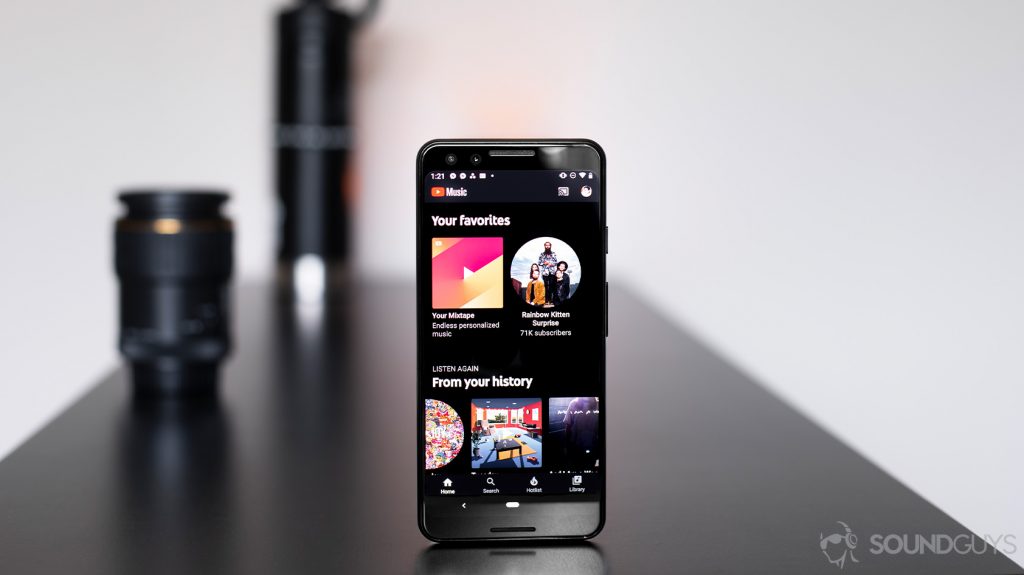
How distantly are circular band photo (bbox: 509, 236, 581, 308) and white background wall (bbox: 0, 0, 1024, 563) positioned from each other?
4.24 ft

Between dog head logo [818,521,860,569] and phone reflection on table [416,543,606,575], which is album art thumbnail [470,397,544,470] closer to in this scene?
phone reflection on table [416,543,606,575]

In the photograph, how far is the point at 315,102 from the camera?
1673 mm

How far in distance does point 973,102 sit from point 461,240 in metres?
1.57

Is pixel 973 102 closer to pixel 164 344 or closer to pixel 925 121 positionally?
pixel 925 121

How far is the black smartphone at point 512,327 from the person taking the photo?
613 mm

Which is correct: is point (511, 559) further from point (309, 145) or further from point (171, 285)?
point (309, 145)

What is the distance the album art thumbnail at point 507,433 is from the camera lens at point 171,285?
445 mm

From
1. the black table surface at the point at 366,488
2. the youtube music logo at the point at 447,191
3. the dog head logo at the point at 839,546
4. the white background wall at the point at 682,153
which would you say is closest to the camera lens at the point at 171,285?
the black table surface at the point at 366,488

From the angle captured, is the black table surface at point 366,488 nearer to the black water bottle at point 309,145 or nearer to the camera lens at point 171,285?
the camera lens at point 171,285

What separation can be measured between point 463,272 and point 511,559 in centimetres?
17

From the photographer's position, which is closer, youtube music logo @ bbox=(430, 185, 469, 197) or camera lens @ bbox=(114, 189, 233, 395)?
youtube music logo @ bbox=(430, 185, 469, 197)

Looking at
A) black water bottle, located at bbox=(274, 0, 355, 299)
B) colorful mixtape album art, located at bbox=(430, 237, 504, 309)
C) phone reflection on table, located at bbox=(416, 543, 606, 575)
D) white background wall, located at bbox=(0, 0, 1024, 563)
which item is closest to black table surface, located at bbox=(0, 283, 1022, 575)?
phone reflection on table, located at bbox=(416, 543, 606, 575)

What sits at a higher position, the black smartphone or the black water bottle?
the black water bottle

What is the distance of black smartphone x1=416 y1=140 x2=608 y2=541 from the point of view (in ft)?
2.01
